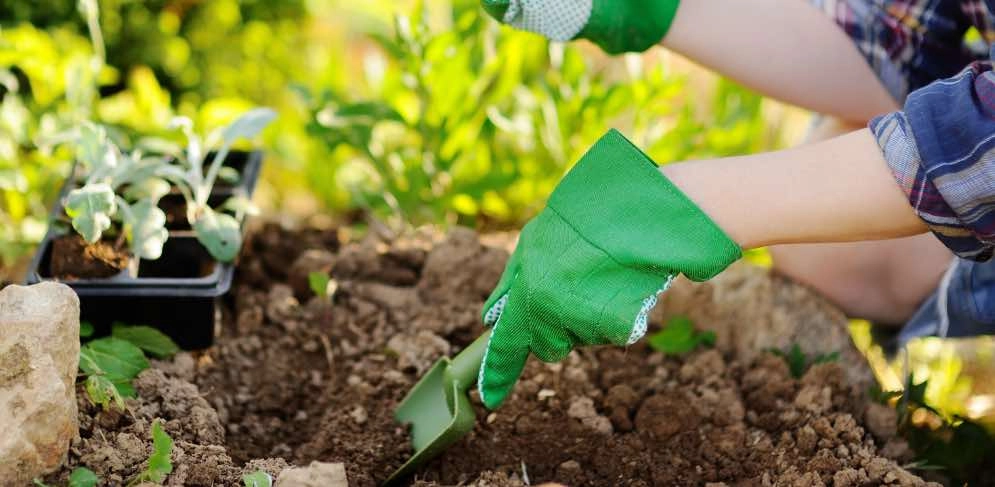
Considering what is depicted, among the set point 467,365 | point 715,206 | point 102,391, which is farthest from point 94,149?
point 715,206

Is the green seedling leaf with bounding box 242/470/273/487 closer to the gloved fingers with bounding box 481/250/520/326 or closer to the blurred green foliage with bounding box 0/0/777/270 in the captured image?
the gloved fingers with bounding box 481/250/520/326

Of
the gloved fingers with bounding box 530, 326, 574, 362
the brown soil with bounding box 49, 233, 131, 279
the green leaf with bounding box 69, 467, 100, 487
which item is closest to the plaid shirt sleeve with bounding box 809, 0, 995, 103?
the gloved fingers with bounding box 530, 326, 574, 362

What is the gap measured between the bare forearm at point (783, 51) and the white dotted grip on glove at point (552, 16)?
17cm

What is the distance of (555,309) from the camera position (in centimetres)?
121

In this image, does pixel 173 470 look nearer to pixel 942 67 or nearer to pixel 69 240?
pixel 69 240

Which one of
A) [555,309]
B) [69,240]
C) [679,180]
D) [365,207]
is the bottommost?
[365,207]

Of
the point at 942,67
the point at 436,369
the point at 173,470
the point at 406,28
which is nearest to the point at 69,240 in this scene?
the point at 173,470

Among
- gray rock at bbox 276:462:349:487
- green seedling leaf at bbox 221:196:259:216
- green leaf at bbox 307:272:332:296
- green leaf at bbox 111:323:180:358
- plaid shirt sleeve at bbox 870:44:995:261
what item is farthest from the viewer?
green leaf at bbox 307:272:332:296

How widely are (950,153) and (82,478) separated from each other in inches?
39.3

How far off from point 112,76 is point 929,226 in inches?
66.7

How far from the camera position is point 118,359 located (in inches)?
55.6

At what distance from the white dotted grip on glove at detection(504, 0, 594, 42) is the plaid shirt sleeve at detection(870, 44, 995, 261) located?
1.62 feet

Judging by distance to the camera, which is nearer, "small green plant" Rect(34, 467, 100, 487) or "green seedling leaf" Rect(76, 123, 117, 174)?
"small green plant" Rect(34, 467, 100, 487)

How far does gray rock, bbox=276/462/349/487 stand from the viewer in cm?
124
